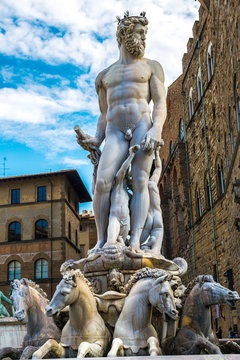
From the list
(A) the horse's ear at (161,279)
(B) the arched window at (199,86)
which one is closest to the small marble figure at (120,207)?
(A) the horse's ear at (161,279)

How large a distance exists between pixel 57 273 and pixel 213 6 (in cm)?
2522

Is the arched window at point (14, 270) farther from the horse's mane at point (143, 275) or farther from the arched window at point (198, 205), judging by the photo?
the horse's mane at point (143, 275)

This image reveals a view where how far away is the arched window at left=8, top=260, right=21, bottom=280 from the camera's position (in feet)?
144

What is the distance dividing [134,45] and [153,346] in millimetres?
4317

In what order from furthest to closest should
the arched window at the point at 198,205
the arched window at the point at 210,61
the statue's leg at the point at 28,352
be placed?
the arched window at the point at 198,205
the arched window at the point at 210,61
the statue's leg at the point at 28,352

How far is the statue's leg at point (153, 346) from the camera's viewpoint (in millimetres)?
4832

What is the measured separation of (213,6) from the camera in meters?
26.0

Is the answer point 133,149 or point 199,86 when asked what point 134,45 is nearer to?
point 133,149

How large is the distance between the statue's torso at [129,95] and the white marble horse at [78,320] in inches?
108

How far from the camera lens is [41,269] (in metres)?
43.2

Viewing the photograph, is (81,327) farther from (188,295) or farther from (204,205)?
(204,205)

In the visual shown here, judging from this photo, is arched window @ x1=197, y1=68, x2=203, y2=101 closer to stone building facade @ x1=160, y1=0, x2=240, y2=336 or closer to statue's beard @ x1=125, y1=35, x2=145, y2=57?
stone building facade @ x1=160, y1=0, x2=240, y2=336

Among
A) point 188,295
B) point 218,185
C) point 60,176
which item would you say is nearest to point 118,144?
point 188,295

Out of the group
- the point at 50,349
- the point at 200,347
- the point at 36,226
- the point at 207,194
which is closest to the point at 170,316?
the point at 200,347
